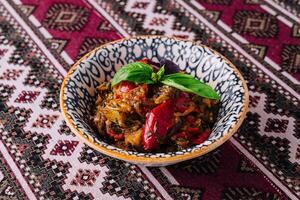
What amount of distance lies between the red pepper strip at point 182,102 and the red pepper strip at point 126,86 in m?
0.10

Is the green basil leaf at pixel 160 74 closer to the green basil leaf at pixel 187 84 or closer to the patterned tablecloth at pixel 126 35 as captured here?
Result: the green basil leaf at pixel 187 84

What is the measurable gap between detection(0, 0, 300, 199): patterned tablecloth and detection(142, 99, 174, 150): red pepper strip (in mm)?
121

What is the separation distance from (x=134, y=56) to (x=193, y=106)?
263mm

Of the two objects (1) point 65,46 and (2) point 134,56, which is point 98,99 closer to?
(2) point 134,56

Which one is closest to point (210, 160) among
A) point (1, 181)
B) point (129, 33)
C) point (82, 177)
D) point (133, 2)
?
point (82, 177)

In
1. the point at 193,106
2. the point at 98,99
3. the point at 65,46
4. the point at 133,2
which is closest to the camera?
the point at 193,106

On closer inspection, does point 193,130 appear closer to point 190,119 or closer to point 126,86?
point 190,119

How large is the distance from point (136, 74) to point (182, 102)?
0.11m

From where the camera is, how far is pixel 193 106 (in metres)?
1.10

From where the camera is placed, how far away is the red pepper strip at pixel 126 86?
1110 millimetres

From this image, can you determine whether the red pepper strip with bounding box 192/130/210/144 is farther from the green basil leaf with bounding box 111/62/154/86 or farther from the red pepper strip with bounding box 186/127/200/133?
the green basil leaf with bounding box 111/62/154/86

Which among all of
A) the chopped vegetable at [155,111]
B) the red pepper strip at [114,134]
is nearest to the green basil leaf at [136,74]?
the chopped vegetable at [155,111]

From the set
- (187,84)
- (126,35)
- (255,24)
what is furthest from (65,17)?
(187,84)

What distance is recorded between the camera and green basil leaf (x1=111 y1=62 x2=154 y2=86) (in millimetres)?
1089
